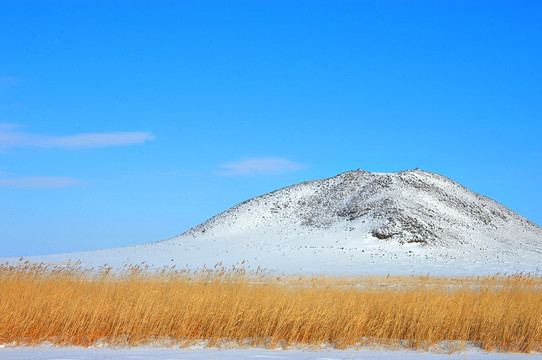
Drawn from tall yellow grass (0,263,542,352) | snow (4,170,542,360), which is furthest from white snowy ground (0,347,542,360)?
snow (4,170,542,360)

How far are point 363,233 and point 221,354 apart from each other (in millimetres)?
39524

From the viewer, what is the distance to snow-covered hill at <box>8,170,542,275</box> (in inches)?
1517

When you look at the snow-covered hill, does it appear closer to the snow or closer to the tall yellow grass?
the snow

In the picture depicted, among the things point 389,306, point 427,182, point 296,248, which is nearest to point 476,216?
point 427,182

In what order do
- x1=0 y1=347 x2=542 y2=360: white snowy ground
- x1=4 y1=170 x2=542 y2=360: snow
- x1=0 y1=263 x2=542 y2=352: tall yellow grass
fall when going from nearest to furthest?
x1=0 y1=347 x2=542 y2=360: white snowy ground
x1=0 y1=263 x2=542 y2=352: tall yellow grass
x1=4 y1=170 x2=542 y2=360: snow

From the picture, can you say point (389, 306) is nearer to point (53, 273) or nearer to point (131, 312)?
point (131, 312)

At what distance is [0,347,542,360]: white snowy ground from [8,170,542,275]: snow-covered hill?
20.5 m

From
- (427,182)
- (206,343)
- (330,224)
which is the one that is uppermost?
(427,182)

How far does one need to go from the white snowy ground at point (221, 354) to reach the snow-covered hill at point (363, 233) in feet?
67.3

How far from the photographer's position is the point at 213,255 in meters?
43.7

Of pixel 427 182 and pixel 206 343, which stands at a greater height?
pixel 427 182

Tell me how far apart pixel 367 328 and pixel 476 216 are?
5089 centimetres

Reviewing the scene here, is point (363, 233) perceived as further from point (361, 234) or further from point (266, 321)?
point (266, 321)

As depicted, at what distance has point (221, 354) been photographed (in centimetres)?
1091
